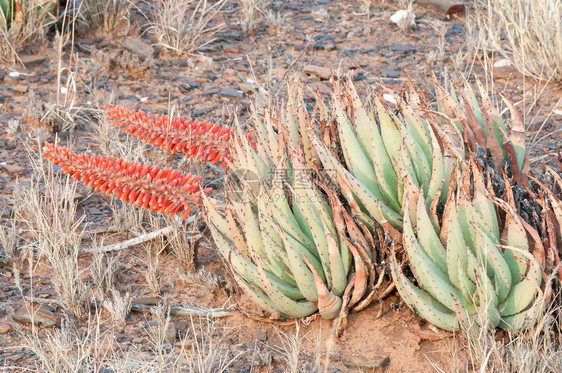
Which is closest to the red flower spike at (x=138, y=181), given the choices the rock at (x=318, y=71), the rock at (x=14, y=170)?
the rock at (x=14, y=170)

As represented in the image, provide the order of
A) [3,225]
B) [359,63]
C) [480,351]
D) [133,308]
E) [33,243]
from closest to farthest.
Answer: [480,351] < [133,308] < [33,243] < [3,225] < [359,63]

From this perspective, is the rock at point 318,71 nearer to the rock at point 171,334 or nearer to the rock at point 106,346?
the rock at point 171,334

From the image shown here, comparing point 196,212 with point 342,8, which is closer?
point 196,212

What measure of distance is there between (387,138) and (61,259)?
5.33ft

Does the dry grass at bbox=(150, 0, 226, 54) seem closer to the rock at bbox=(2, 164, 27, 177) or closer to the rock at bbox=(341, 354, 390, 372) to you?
the rock at bbox=(2, 164, 27, 177)

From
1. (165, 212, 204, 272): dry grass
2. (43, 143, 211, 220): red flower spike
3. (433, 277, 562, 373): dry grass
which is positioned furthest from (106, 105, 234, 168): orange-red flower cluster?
(433, 277, 562, 373): dry grass

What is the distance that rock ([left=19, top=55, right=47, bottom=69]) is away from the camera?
16.4 feet

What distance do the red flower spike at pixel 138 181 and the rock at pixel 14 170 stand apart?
3.69ft

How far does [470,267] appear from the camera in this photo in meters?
2.30

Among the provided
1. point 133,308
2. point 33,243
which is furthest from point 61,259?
point 133,308

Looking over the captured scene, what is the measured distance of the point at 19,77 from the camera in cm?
487

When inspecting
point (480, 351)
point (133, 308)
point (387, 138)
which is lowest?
point (133, 308)

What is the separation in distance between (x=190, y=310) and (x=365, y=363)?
2.64 feet

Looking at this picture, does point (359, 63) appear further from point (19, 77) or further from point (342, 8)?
point (19, 77)
